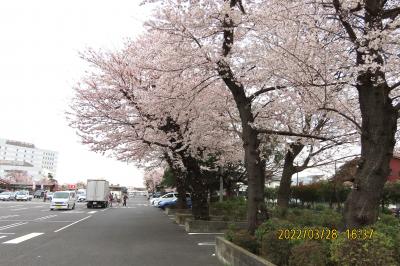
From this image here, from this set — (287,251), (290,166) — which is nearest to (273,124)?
(290,166)

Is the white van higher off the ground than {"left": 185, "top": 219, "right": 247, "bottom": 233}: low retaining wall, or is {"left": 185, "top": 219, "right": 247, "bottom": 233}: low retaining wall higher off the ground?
the white van

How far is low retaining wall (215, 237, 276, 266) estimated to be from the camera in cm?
756

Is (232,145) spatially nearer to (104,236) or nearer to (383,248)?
(104,236)

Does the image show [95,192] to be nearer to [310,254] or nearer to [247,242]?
[247,242]

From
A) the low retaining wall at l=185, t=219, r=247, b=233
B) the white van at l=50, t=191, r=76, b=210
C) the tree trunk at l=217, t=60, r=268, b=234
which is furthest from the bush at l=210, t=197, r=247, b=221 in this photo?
the white van at l=50, t=191, r=76, b=210

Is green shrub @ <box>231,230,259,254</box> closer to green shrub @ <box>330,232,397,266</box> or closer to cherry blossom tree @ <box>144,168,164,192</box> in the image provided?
green shrub @ <box>330,232,397,266</box>

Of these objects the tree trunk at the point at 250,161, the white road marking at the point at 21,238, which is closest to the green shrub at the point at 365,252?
the tree trunk at the point at 250,161

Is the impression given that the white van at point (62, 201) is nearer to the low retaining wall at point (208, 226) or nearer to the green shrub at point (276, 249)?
the low retaining wall at point (208, 226)

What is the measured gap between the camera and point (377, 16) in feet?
27.0

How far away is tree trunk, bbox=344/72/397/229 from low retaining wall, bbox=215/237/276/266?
5.95 feet

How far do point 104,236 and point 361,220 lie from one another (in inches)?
452

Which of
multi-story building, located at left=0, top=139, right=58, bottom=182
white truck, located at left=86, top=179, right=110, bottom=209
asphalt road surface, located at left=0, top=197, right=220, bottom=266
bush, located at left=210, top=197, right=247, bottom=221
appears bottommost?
asphalt road surface, located at left=0, top=197, right=220, bottom=266

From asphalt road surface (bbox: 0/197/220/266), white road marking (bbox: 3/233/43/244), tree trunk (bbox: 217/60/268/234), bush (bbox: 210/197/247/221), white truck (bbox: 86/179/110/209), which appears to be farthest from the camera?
white truck (bbox: 86/179/110/209)

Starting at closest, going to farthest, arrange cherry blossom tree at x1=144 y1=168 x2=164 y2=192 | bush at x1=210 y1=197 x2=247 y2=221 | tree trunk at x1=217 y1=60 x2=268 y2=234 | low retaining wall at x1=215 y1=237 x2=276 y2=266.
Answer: low retaining wall at x1=215 y1=237 x2=276 y2=266, tree trunk at x1=217 y1=60 x2=268 y2=234, bush at x1=210 y1=197 x2=247 y2=221, cherry blossom tree at x1=144 y1=168 x2=164 y2=192
